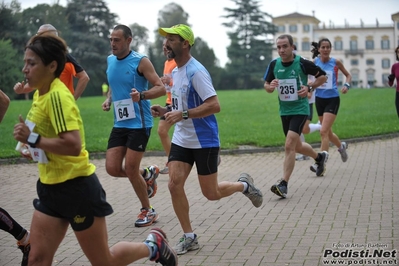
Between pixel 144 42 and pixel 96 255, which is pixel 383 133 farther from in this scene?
pixel 144 42

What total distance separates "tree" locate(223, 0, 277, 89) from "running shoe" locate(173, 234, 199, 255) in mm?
103236

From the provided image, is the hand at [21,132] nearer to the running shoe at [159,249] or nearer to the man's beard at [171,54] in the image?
the running shoe at [159,249]

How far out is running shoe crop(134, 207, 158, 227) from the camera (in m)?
8.01

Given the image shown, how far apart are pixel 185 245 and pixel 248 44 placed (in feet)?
356

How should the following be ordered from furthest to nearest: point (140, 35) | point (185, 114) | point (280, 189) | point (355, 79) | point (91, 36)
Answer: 1. point (355, 79)
2. point (140, 35)
3. point (91, 36)
4. point (280, 189)
5. point (185, 114)

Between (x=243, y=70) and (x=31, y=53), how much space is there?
106 metres

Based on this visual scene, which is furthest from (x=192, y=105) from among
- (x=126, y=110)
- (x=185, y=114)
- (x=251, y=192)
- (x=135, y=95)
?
(x=251, y=192)

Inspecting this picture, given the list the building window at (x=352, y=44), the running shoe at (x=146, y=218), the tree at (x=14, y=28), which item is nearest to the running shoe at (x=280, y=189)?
the running shoe at (x=146, y=218)

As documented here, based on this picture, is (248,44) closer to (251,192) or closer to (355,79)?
(355,79)

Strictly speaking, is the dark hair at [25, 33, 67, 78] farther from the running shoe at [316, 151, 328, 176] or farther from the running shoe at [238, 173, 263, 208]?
the running shoe at [316, 151, 328, 176]

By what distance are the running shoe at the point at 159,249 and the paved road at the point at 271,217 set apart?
789 millimetres

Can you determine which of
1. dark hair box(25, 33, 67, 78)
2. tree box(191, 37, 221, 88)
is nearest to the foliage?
tree box(191, 37, 221, 88)

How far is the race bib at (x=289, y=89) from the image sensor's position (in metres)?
9.88

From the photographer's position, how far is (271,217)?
826 cm
